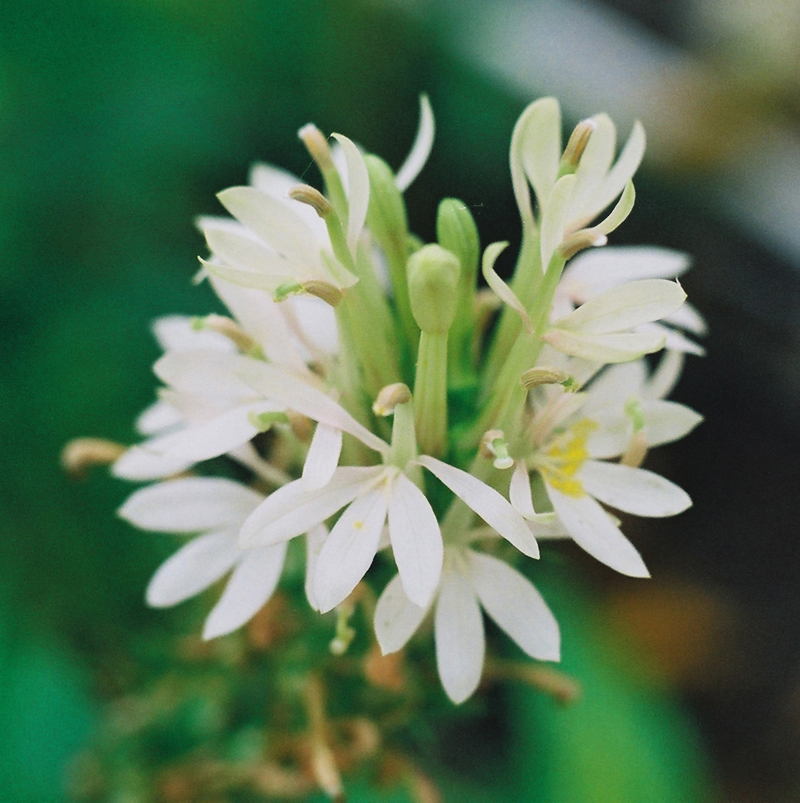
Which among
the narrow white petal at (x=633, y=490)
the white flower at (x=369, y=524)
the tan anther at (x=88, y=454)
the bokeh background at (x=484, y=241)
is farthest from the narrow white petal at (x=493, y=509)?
the bokeh background at (x=484, y=241)

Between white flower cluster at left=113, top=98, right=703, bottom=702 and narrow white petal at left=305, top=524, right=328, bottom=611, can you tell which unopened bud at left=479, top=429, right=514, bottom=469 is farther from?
narrow white petal at left=305, top=524, right=328, bottom=611

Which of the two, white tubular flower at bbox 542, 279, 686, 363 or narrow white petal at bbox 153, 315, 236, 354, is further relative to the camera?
narrow white petal at bbox 153, 315, 236, 354

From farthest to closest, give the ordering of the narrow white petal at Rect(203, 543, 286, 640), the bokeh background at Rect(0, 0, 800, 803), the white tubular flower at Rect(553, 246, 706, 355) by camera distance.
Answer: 1. the bokeh background at Rect(0, 0, 800, 803)
2. the white tubular flower at Rect(553, 246, 706, 355)
3. the narrow white petal at Rect(203, 543, 286, 640)

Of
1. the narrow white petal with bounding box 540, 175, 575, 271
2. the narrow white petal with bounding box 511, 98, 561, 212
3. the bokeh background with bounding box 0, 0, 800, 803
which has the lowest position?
the bokeh background with bounding box 0, 0, 800, 803

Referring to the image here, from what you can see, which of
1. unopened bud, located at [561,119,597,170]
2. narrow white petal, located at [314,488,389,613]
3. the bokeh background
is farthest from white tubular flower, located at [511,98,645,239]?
the bokeh background

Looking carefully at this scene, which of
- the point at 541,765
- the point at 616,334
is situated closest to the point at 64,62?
the point at 616,334

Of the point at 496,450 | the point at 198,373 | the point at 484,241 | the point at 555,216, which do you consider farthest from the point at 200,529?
the point at 484,241

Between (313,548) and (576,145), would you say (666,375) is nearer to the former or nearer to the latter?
(576,145)

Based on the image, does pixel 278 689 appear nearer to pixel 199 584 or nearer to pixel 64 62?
pixel 199 584
